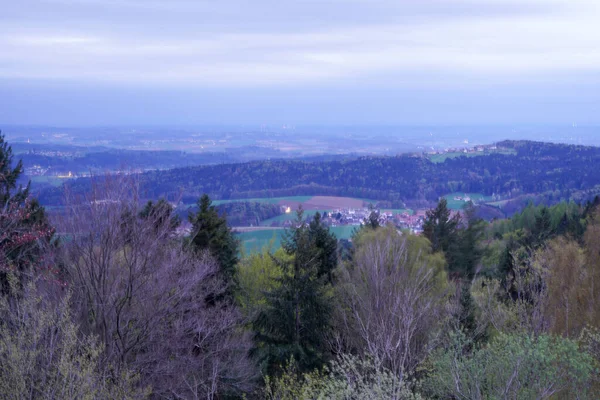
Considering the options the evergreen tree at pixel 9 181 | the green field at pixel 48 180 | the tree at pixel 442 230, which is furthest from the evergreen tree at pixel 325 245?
the green field at pixel 48 180

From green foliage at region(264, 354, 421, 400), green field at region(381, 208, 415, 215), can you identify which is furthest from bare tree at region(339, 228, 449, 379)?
green field at region(381, 208, 415, 215)

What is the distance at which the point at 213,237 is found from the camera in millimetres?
18984

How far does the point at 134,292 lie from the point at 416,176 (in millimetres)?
86536

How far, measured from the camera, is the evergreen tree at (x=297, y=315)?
15.3 m

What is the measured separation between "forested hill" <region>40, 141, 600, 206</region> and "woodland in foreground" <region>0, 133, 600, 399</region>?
54.1 m

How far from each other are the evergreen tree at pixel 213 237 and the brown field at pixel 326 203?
152 feet

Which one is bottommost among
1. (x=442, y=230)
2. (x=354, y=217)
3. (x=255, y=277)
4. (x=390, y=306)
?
(x=354, y=217)

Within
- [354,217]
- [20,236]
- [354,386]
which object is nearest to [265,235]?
[354,217]

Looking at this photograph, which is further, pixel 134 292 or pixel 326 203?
pixel 326 203

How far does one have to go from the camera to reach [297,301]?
1543 centimetres

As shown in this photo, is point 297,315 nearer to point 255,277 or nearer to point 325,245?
point 325,245

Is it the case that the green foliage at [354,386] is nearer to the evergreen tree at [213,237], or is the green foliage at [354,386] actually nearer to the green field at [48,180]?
the evergreen tree at [213,237]

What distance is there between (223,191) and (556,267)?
60617 mm

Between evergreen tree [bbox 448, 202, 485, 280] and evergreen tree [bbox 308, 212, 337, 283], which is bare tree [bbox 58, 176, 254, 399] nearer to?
evergreen tree [bbox 308, 212, 337, 283]
